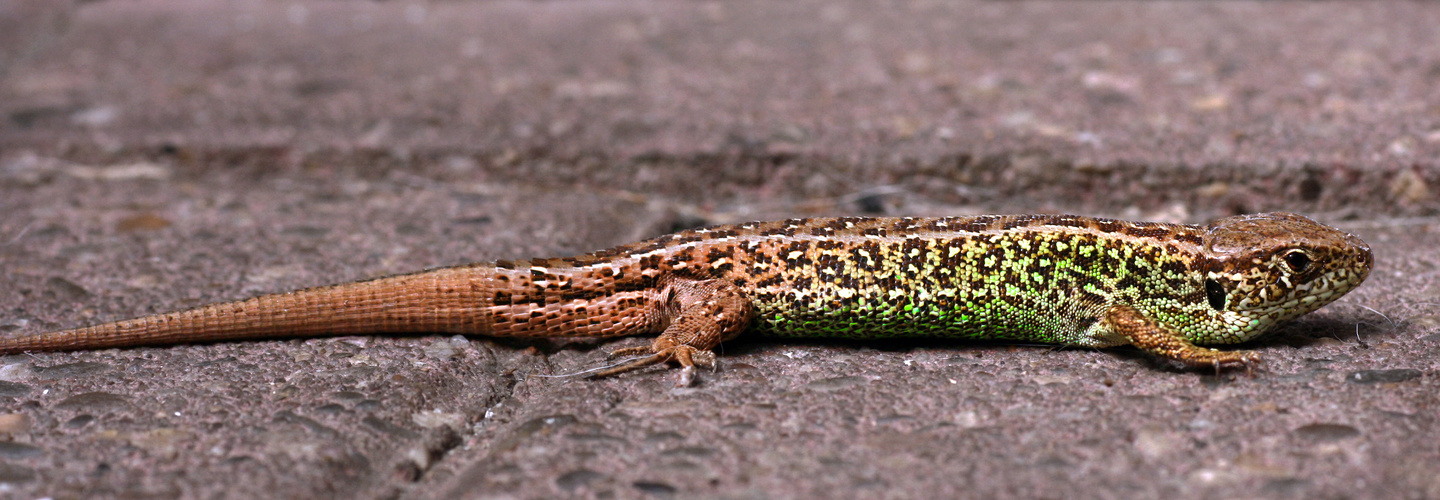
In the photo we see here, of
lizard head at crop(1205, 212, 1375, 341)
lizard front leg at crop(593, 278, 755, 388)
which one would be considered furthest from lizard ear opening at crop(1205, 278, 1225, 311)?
lizard front leg at crop(593, 278, 755, 388)

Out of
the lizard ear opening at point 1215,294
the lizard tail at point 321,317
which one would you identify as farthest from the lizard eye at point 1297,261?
the lizard tail at point 321,317

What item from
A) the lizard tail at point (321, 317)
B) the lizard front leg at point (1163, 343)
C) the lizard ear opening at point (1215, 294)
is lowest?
the lizard tail at point (321, 317)

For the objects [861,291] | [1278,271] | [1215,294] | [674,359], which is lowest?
[674,359]

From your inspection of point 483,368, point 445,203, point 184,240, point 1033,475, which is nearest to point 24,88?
point 184,240

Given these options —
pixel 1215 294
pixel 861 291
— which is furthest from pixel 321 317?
pixel 1215 294

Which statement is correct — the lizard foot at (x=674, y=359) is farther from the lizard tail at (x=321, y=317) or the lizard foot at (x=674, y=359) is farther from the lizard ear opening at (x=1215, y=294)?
the lizard ear opening at (x=1215, y=294)

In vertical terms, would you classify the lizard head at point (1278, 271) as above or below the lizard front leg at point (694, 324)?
above

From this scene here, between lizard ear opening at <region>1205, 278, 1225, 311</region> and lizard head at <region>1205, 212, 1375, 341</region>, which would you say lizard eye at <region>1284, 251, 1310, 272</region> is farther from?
lizard ear opening at <region>1205, 278, 1225, 311</region>

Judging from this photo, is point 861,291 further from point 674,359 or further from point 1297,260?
point 1297,260
